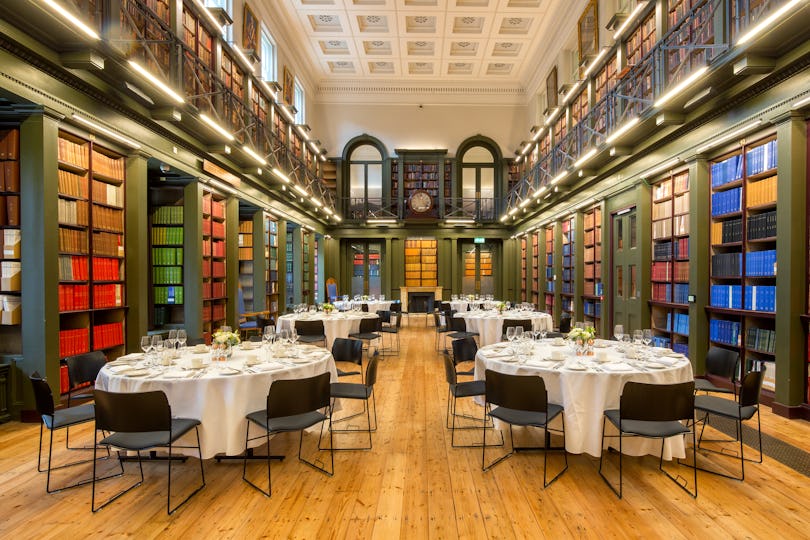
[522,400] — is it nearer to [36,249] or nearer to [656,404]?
[656,404]

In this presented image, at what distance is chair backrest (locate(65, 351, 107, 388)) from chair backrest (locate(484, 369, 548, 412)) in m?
3.60

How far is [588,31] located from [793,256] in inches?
307

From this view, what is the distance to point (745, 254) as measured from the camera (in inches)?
204

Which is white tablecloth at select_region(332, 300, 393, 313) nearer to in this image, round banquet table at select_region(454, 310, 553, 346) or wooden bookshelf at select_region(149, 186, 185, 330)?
round banquet table at select_region(454, 310, 553, 346)

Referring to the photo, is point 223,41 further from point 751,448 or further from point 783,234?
point 751,448

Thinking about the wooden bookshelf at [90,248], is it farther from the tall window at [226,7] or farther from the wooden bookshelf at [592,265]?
the wooden bookshelf at [592,265]

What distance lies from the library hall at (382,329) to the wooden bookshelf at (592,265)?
3.7 inches

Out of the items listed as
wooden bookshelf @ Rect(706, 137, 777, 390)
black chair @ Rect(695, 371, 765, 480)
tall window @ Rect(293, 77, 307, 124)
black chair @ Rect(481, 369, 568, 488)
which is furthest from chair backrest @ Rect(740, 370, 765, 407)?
tall window @ Rect(293, 77, 307, 124)

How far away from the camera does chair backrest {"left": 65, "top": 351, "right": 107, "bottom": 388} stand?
3.90 meters

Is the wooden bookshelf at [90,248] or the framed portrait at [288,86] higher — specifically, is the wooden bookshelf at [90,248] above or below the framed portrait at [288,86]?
below

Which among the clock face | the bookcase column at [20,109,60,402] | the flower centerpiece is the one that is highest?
the clock face

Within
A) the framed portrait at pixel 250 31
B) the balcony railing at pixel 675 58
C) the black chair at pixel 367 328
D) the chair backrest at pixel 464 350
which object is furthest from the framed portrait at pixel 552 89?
the chair backrest at pixel 464 350

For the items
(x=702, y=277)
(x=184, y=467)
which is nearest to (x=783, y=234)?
(x=702, y=277)

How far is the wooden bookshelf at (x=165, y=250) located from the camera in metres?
7.32
